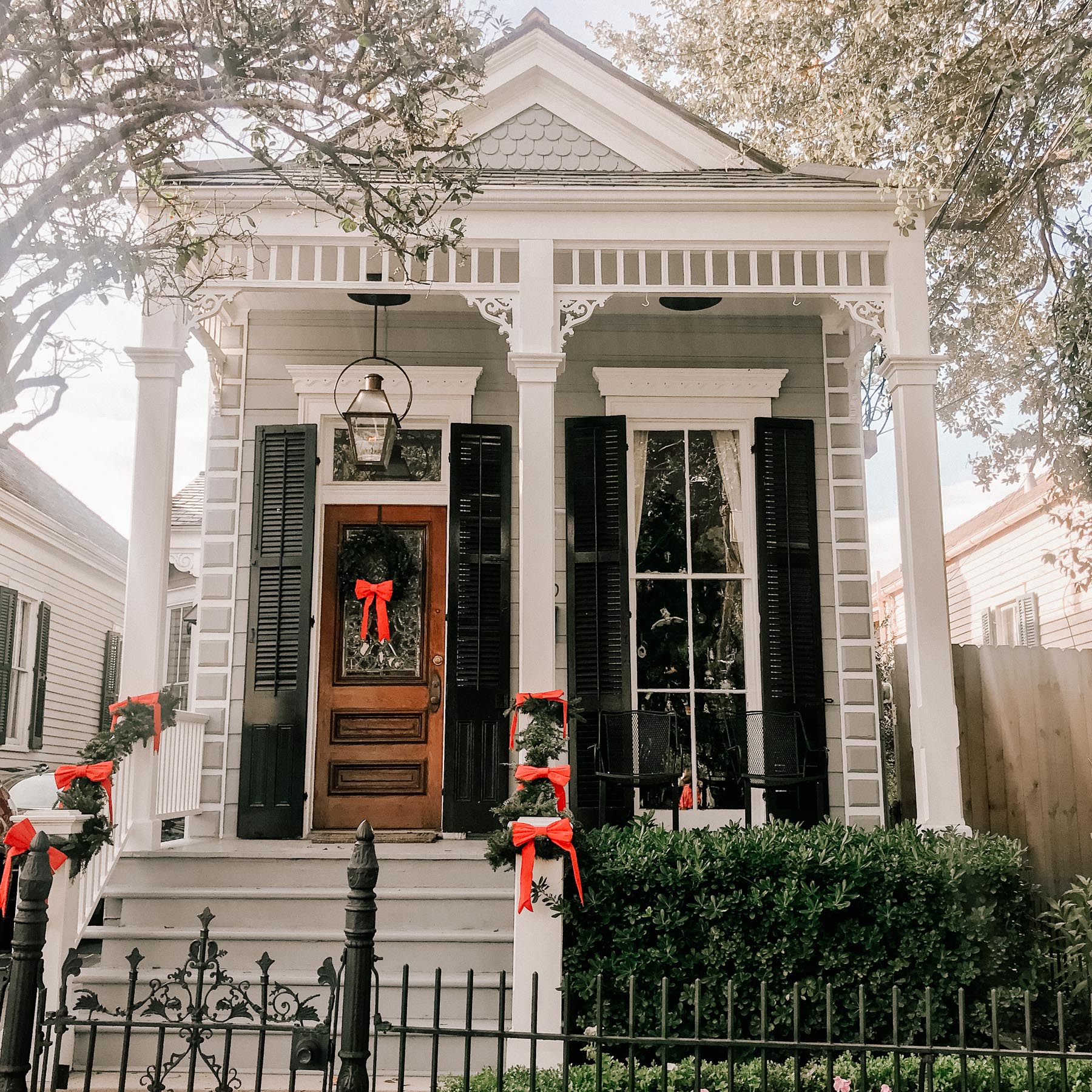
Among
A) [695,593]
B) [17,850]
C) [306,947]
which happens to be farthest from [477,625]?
[17,850]

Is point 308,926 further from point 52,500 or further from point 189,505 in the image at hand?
point 52,500

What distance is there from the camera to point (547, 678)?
5.80 meters

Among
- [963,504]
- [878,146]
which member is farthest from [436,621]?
[963,504]

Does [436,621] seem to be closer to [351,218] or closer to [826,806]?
[826,806]

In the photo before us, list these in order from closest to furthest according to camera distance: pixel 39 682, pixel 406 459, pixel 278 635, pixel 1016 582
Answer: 1. pixel 278 635
2. pixel 406 459
3. pixel 39 682
4. pixel 1016 582

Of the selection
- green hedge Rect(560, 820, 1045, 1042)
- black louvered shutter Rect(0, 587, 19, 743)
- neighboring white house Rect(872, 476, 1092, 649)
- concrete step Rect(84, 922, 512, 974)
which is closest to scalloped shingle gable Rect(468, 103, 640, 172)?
green hedge Rect(560, 820, 1045, 1042)

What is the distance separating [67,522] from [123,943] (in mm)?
11049

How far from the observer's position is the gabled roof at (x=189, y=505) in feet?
41.7

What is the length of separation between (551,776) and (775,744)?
7.66 feet

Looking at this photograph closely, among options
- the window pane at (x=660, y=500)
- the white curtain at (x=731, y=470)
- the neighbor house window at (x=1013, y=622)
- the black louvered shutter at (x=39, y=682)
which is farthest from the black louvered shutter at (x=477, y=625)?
the neighbor house window at (x=1013, y=622)

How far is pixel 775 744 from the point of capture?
701 cm

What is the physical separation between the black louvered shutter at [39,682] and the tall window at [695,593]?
8435 millimetres

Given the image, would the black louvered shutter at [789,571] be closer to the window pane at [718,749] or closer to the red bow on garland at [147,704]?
the window pane at [718,749]

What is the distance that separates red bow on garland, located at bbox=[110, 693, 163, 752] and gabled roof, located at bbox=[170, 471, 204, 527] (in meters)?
6.41
